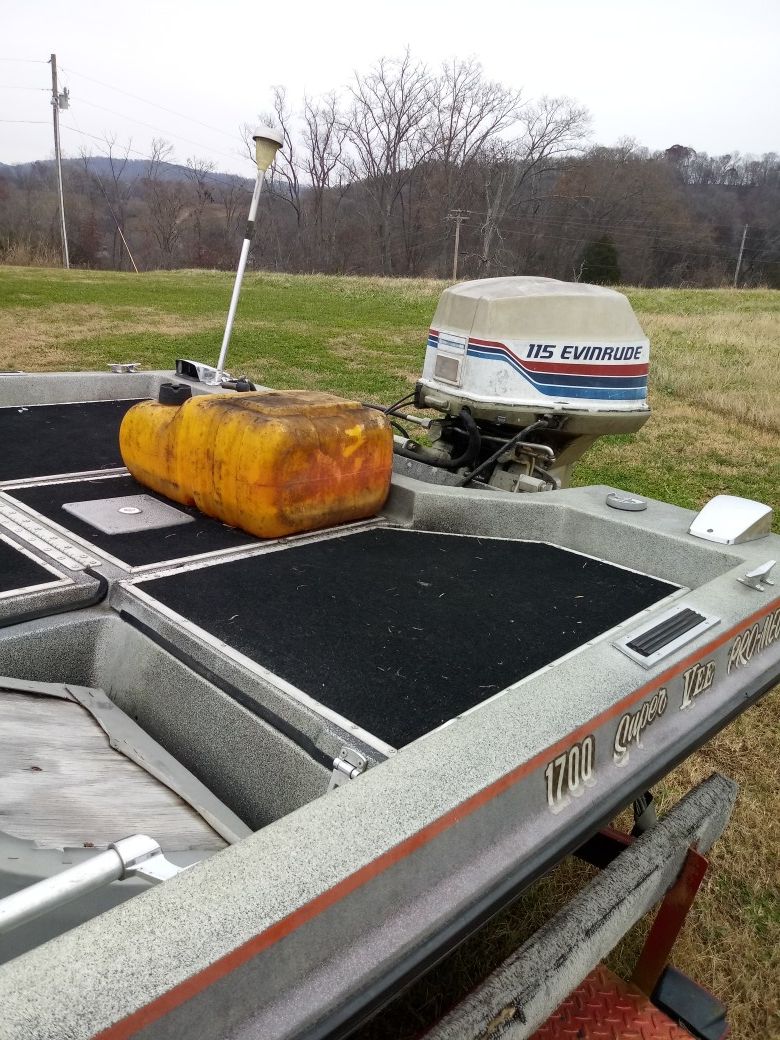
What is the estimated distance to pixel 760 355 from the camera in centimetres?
1314

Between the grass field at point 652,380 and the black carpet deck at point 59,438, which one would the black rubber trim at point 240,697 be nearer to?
the grass field at point 652,380

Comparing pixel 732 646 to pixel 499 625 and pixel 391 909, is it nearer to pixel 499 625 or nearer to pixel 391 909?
pixel 499 625

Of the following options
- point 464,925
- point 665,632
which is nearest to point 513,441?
point 665,632

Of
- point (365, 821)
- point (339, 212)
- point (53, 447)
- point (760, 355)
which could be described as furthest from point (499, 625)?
point (339, 212)

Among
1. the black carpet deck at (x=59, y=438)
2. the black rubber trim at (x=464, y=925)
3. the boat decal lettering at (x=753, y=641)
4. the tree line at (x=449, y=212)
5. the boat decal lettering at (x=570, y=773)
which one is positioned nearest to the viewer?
the black rubber trim at (x=464, y=925)

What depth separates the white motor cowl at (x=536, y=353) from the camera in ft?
10.5

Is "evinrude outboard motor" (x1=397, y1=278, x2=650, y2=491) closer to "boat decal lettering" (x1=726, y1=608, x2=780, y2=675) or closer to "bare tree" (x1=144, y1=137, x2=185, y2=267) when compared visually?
"boat decal lettering" (x1=726, y1=608, x2=780, y2=675)

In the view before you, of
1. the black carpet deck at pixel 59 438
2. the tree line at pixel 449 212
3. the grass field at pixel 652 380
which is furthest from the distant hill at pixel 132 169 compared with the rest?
the black carpet deck at pixel 59 438

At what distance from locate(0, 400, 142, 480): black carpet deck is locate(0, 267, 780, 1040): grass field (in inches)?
87.5

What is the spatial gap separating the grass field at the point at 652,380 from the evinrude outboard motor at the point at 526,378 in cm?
134

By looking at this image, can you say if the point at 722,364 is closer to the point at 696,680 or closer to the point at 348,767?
the point at 696,680

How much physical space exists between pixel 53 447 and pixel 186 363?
3.01 ft

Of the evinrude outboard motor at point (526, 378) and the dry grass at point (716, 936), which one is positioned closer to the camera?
the dry grass at point (716, 936)

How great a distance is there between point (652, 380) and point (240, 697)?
10.5 m
